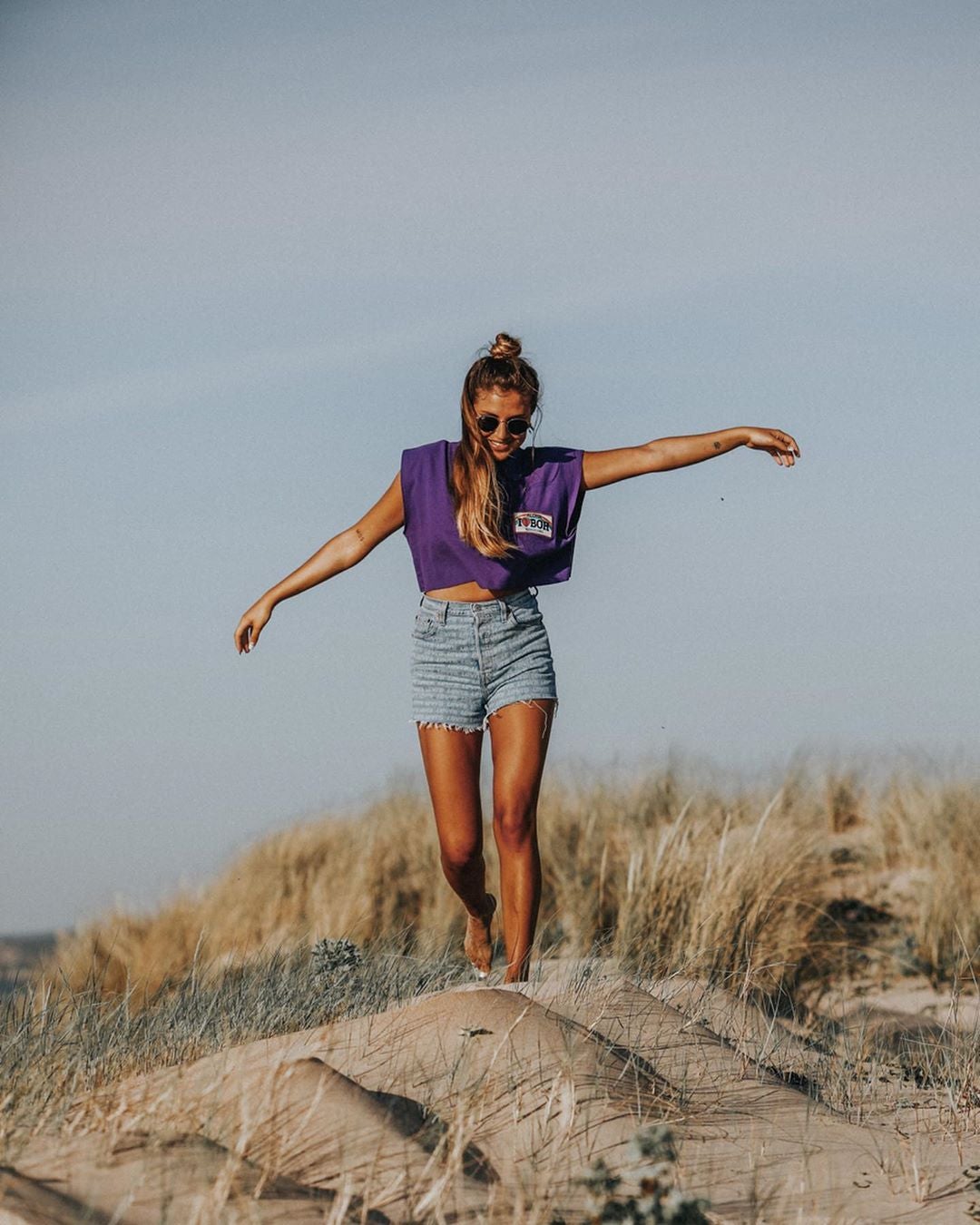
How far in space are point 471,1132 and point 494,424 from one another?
2788 millimetres

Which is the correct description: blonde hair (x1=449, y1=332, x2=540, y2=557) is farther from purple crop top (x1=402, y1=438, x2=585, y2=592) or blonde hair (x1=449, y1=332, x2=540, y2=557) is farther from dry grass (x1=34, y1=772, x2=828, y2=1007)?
dry grass (x1=34, y1=772, x2=828, y2=1007)

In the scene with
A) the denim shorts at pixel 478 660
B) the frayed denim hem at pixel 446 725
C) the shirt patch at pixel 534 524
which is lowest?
the frayed denim hem at pixel 446 725

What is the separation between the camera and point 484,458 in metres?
5.24

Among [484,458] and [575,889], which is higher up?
[484,458]

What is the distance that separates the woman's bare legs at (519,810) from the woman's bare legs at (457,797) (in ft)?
0.34

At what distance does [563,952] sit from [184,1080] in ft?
13.5

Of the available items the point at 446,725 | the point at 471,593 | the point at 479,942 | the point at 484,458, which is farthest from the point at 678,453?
the point at 479,942

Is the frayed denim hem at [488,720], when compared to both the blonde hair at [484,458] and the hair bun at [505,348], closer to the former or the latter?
the blonde hair at [484,458]

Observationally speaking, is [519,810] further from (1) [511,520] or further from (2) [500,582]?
(1) [511,520]

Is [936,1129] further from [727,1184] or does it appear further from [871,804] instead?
[871,804]

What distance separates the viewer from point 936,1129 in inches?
163

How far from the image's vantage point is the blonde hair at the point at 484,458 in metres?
5.14

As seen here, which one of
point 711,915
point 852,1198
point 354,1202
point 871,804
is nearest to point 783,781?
point 871,804

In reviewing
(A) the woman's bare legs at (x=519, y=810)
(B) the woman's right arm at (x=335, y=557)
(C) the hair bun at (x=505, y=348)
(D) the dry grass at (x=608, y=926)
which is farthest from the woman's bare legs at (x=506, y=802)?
(C) the hair bun at (x=505, y=348)
